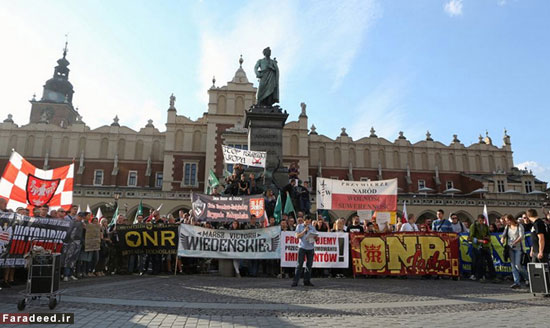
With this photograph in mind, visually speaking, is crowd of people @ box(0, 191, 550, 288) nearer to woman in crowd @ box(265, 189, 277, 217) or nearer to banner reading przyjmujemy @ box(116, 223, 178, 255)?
woman in crowd @ box(265, 189, 277, 217)

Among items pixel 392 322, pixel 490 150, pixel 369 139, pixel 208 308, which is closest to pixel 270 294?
pixel 208 308

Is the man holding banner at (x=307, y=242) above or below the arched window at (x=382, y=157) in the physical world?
below

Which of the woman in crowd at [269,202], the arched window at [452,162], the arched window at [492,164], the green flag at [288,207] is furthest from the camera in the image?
the arched window at [492,164]

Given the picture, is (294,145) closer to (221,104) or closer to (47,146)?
(221,104)

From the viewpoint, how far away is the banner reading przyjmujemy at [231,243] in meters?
10.7

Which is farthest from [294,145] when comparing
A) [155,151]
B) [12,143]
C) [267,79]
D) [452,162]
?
[12,143]

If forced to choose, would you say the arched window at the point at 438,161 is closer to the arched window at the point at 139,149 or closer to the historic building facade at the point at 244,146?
the historic building facade at the point at 244,146

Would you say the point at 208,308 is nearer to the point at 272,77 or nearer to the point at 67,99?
the point at 272,77

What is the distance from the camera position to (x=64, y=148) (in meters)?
45.2

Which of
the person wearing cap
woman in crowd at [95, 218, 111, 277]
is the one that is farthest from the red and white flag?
the person wearing cap

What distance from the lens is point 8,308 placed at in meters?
5.66

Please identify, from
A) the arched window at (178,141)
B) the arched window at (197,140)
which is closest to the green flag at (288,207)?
the arched window at (197,140)

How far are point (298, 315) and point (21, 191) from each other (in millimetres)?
9253

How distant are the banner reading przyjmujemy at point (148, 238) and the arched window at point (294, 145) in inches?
1350
